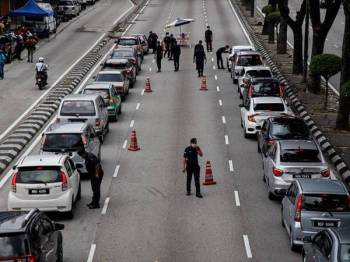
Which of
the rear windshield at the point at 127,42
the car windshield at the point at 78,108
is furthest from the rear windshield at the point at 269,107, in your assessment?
the rear windshield at the point at 127,42

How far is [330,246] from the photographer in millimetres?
14906

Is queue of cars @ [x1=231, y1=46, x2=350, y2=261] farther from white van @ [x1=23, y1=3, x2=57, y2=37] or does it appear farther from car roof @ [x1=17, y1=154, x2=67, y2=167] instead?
white van @ [x1=23, y1=3, x2=57, y2=37]

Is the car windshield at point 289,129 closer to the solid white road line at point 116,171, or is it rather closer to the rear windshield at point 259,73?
the solid white road line at point 116,171

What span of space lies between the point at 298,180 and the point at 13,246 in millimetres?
7563

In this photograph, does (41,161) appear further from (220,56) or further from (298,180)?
(220,56)

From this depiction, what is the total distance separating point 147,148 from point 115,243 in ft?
36.5

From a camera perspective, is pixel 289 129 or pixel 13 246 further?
pixel 289 129

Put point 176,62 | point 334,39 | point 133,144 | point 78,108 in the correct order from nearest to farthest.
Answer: point 133,144
point 78,108
point 176,62
point 334,39

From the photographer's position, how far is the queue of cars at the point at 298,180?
15852 millimetres

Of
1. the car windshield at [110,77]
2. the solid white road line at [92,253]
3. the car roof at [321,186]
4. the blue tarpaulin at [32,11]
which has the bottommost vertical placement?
the solid white road line at [92,253]

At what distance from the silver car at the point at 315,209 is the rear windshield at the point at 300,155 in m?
3.72

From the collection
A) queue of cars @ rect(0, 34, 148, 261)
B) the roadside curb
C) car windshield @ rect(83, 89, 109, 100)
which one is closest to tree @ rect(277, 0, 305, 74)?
the roadside curb

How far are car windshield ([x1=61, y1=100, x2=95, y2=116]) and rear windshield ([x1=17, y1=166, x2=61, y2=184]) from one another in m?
9.91

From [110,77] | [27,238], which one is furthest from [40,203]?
[110,77]
